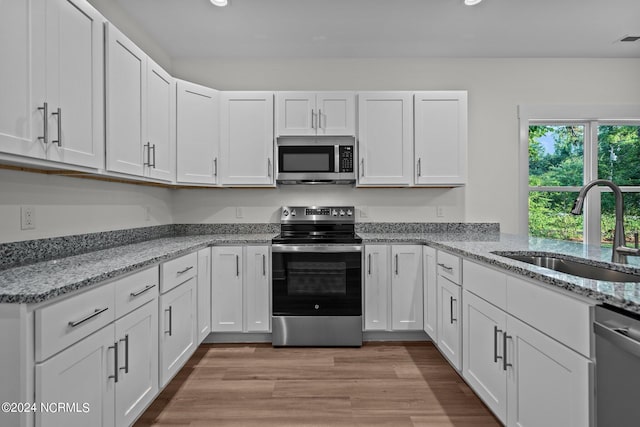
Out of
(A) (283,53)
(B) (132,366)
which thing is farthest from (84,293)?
(A) (283,53)

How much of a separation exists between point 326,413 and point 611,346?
1.47 metres

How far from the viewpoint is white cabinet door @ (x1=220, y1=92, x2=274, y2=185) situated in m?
3.16

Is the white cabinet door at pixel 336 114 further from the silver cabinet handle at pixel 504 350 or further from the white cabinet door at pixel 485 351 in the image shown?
the silver cabinet handle at pixel 504 350

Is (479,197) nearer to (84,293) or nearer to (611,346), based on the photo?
(611,346)

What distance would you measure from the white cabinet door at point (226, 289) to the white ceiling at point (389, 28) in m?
1.81

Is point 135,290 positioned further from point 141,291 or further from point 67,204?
point 67,204

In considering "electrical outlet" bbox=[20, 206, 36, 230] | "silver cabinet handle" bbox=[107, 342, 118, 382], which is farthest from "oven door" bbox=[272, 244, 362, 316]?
"electrical outlet" bbox=[20, 206, 36, 230]

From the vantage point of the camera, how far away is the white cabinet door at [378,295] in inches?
116

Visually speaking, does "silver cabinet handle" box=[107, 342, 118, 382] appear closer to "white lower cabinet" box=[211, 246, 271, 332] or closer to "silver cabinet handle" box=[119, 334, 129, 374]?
"silver cabinet handle" box=[119, 334, 129, 374]

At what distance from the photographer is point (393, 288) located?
2.96 m

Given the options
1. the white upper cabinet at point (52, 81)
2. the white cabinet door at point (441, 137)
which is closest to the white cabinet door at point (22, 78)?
the white upper cabinet at point (52, 81)

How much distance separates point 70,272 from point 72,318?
29cm

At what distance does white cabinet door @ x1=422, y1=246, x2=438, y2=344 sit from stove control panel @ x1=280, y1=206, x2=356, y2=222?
32.8 inches

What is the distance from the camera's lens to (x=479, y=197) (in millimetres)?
3525
